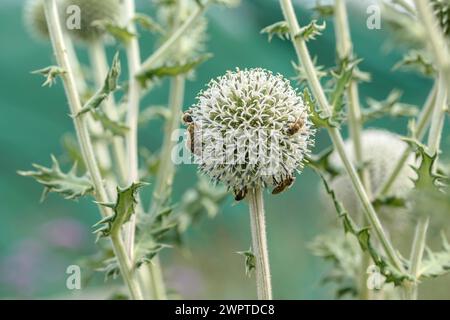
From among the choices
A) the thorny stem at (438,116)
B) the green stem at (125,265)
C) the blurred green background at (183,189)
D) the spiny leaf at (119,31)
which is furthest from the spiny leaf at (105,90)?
the blurred green background at (183,189)

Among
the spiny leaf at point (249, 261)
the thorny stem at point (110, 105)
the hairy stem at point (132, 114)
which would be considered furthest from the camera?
the thorny stem at point (110, 105)

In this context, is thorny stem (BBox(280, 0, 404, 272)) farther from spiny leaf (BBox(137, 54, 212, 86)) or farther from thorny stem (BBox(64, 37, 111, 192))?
thorny stem (BBox(64, 37, 111, 192))

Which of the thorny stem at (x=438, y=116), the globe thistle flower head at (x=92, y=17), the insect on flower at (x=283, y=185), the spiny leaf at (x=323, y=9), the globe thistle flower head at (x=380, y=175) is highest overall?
the globe thistle flower head at (x=92, y=17)

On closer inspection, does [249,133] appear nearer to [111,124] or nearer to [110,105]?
[111,124]

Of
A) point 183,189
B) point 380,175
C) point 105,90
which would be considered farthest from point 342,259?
point 183,189

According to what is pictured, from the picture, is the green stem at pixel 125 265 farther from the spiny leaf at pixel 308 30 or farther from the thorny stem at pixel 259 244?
the spiny leaf at pixel 308 30

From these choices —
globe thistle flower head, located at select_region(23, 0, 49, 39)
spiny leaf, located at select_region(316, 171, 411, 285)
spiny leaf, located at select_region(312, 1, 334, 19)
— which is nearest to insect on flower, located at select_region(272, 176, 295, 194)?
spiny leaf, located at select_region(316, 171, 411, 285)

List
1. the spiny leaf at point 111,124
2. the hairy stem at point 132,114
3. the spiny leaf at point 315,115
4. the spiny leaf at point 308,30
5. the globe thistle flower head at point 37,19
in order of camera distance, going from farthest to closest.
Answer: the globe thistle flower head at point 37,19 → the spiny leaf at point 111,124 → the hairy stem at point 132,114 → the spiny leaf at point 308,30 → the spiny leaf at point 315,115
